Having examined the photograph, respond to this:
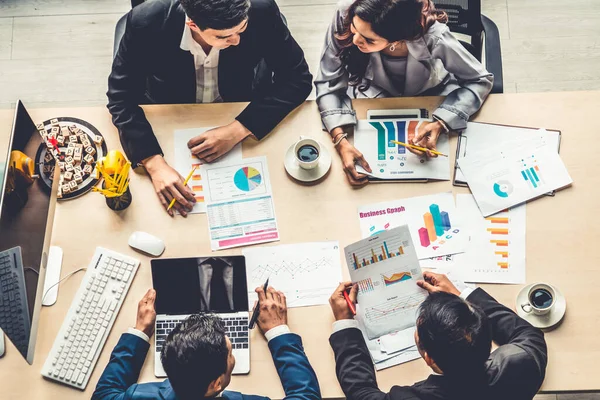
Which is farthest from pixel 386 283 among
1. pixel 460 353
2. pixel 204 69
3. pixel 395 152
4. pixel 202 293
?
pixel 204 69

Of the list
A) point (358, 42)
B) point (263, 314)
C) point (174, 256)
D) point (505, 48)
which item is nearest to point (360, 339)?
point (263, 314)

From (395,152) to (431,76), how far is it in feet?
1.03

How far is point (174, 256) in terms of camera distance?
6.17ft

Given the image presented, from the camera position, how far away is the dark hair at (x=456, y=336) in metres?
1.56

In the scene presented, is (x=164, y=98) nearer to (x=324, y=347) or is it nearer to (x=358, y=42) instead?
(x=358, y=42)

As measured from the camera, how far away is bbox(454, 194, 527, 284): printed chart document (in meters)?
1.83

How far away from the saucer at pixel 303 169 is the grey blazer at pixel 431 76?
0.10m

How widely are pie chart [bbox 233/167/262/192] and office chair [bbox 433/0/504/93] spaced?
81cm

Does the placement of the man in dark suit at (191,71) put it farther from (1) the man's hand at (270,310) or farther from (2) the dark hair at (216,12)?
(1) the man's hand at (270,310)

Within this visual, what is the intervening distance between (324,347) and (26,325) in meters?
0.79

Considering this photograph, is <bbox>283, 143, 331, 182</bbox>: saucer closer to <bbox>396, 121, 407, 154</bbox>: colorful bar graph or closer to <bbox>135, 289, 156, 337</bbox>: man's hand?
<bbox>396, 121, 407, 154</bbox>: colorful bar graph

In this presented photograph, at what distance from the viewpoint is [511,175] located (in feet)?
6.28

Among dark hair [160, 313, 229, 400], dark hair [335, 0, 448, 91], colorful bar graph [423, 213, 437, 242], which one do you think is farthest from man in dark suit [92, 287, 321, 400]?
dark hair [335, 0, 448, 91]

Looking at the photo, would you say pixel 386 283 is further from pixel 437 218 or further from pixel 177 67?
pixel 177 67
